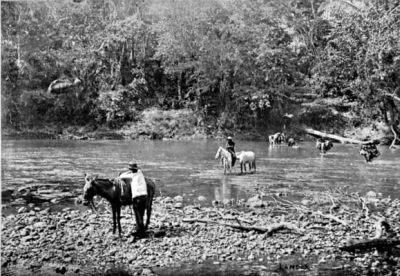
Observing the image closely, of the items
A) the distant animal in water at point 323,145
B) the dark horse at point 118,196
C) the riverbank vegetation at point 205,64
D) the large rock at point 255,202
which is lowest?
the large rock at point 255,202

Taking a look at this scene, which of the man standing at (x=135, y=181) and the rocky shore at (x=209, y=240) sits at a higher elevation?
the man standing at (x=135, y=181)

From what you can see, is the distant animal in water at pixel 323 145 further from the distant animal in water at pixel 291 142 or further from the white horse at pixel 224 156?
the white horse at pixel 224 156

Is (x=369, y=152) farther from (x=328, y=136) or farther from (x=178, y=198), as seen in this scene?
(x=178, y=198)

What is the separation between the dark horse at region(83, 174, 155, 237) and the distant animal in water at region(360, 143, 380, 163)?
11.8ft

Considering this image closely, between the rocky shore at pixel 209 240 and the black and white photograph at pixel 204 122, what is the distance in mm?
34

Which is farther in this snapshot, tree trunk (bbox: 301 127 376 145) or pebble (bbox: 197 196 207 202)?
tree trunk (bbox: 301 127 376 145)

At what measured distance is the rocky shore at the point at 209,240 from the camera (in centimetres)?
512

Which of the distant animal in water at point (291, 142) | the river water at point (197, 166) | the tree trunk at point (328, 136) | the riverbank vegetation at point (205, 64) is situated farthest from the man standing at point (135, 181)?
the tree trunk at point (328, 136)

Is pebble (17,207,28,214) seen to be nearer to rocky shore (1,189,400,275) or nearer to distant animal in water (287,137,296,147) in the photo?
rocky shore (1,189,400,275)

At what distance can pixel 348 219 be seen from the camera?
21.4 ft

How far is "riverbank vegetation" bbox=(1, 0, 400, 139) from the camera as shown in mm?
6859

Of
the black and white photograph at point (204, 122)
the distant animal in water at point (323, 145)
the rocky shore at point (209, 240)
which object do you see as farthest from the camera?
the distant animal in water at point (323, 145)

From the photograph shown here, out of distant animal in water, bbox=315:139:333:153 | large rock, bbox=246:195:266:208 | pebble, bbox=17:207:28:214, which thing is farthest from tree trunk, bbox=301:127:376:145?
pebble, bbox=17:207:28:214

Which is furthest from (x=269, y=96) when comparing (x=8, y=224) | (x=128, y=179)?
(x=8, y=224)
